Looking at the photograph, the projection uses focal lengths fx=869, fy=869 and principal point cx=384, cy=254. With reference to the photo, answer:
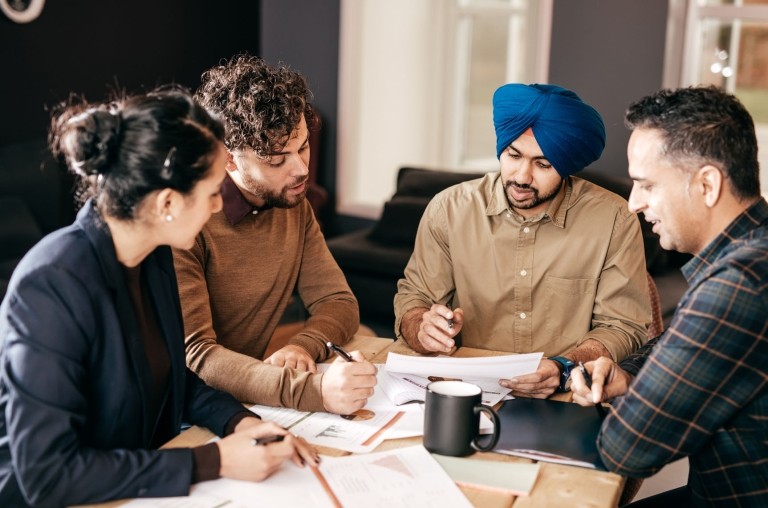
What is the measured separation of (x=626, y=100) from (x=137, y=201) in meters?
3.29

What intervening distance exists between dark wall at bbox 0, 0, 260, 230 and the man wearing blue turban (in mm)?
2813

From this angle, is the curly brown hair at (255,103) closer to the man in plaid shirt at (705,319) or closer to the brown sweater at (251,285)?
the brown sweater at (251,285)

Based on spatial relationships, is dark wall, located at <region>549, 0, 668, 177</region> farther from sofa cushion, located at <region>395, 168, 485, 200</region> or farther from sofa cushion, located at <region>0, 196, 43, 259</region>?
sofa cushion, located at <region>0, 196, 43, 259</region>

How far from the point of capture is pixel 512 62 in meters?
5.30

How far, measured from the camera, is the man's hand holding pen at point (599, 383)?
5.00ft

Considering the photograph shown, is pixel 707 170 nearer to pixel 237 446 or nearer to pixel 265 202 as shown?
pixel 237 446

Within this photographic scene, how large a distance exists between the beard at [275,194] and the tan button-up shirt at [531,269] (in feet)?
1.30

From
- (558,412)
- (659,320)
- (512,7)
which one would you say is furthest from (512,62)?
(558,412)

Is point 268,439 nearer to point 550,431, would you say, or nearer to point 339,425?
point 339,425

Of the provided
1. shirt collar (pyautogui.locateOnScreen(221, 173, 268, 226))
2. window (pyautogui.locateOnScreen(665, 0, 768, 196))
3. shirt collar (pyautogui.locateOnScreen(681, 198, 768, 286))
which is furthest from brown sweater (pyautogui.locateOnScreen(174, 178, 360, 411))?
window (pyautogui.locateOnScreen(665, 0, 768, 196))

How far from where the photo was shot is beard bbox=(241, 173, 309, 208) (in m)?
1.97

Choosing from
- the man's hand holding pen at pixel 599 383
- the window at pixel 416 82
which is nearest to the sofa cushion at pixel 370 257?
the window at pixel 416 82

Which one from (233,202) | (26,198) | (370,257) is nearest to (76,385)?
(233,202)

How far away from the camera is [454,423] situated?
136 centimetres
